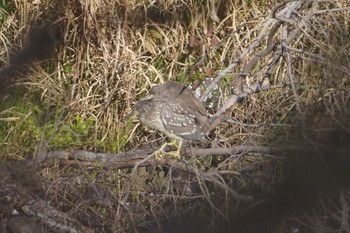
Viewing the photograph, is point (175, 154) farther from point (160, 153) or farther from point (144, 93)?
point (144, 93)

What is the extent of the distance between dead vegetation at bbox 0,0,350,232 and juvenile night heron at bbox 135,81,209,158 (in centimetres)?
12

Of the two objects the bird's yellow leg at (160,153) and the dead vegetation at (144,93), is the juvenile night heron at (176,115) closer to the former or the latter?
the bird's yellow leg at (160,153)

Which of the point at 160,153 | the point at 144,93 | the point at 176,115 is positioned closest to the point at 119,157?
the point at 160,153

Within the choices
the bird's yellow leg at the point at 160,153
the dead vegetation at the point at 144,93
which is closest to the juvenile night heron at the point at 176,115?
the bird's yellow leg at the point at 160,153

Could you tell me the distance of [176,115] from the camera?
425cm

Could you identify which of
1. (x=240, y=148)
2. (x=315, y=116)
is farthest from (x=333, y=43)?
(x=240, y=148)

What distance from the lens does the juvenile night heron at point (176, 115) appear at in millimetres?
4230

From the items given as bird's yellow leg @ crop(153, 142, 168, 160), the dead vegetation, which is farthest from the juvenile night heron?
the dead vegetation

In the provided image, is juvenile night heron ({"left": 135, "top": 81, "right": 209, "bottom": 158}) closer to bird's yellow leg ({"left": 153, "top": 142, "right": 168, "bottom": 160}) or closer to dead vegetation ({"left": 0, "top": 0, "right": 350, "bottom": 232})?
bird's yellow leg ({"left": 153, "top": 142, "right": 168, "bottom": 160})

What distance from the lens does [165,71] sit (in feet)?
17.7

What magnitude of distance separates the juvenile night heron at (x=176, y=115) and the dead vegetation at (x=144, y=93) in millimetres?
116

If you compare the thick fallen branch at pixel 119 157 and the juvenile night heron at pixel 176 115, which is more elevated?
the juvenile night heron at pixel 176 115

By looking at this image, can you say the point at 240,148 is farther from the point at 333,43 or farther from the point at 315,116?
the point at 333,43

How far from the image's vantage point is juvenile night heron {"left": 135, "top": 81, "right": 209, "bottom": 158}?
4.23m
